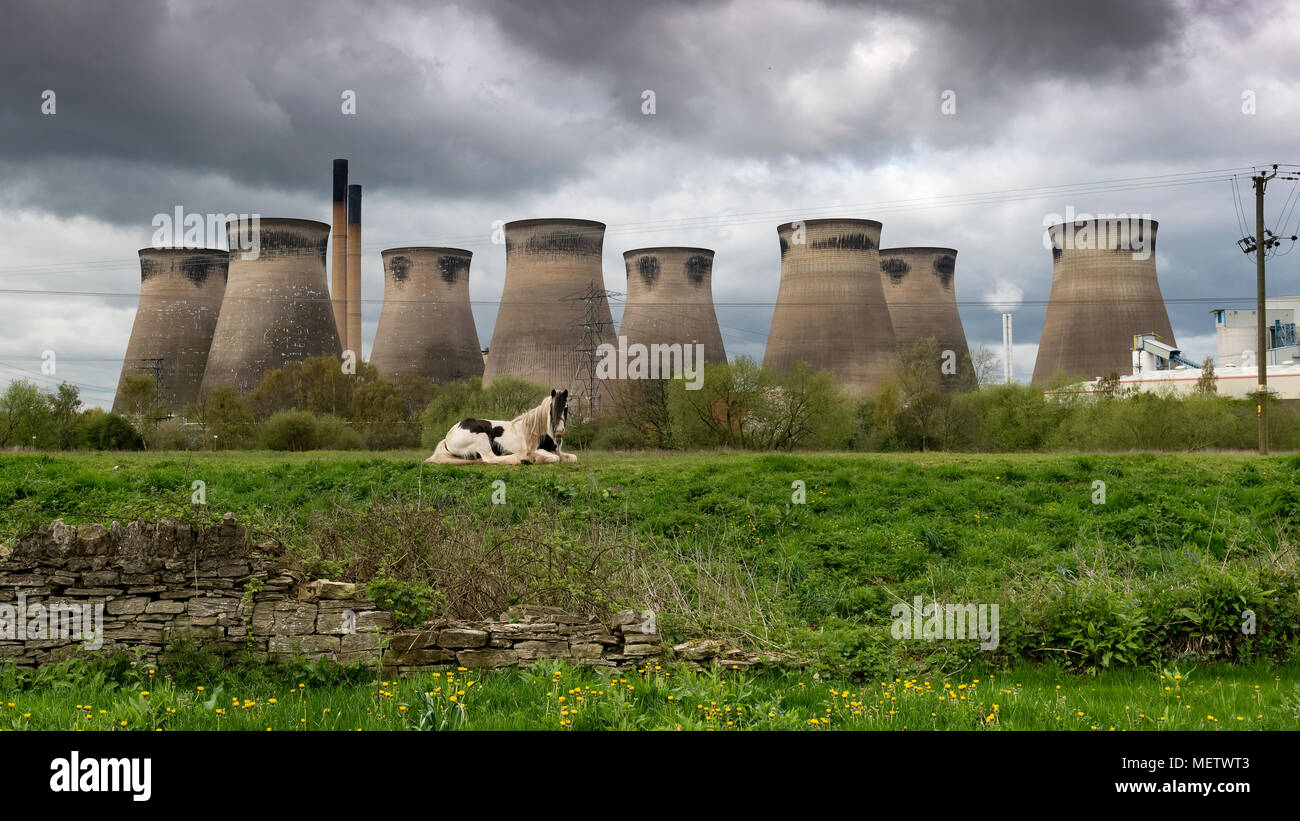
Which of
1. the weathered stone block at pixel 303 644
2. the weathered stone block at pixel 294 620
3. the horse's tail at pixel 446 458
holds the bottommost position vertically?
the weathered stone block at pixel 303 644

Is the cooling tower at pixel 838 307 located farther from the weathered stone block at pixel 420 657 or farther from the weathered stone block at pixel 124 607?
the weathered stone block at pixel 124 607

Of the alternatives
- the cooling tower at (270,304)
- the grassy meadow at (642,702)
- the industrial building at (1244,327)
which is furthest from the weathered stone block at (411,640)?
the industrial building at (1244,327)

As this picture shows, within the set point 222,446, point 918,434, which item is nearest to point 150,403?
point 222,446

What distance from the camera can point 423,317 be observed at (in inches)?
1506

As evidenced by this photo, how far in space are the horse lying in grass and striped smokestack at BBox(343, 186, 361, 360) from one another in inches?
1075

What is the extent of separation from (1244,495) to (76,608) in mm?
10462

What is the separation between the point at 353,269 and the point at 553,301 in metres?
11.4

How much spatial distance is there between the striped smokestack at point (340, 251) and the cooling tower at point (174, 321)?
4.43 m

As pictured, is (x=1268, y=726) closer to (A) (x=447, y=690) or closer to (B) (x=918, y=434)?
(A) (x=447, y=690)

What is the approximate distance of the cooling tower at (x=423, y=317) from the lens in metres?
38.0

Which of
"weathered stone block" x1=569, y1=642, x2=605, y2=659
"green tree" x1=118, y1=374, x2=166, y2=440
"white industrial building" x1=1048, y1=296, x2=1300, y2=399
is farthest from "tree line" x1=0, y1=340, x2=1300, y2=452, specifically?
"weathered stone block" x1=569, y1=642, x2=605, y2=659

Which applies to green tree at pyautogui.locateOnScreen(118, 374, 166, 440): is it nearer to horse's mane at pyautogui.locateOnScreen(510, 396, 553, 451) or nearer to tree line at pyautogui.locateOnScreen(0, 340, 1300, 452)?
A: tree line at pyautogui.locateOnScreen(0, 340, 1300, 452)

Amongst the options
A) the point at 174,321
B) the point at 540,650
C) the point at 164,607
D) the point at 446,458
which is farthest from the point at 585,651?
the point at 174,321

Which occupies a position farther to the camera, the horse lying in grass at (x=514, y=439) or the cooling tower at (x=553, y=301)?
the cooling tower at (x=553, y=301)
